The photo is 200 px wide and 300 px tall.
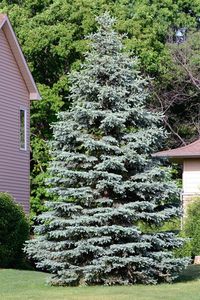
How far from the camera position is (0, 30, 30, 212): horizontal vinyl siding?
84.5 ft

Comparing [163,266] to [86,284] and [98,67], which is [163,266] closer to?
[86,284]

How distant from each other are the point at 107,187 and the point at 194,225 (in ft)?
30.0

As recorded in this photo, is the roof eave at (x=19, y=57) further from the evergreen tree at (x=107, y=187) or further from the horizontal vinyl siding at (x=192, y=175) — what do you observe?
the evergreen tree at (x=107, y=187)

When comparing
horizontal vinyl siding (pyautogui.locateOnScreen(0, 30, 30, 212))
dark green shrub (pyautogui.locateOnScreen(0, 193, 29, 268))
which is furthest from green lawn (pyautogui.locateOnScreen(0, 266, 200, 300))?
horizontal vinyl siding (pyautogui.locateOnScreen(0, 30, 30, 212))

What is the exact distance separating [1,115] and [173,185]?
32.4 feet

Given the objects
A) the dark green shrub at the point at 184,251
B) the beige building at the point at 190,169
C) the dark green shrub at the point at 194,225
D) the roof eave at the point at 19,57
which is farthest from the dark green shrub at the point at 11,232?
the beige building at the point at 190,169

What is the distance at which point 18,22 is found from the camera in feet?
122

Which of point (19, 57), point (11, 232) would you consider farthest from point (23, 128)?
point (11, 232)

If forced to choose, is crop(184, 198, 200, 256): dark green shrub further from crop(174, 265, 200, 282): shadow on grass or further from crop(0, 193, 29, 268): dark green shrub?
crop(0, 193, 29, 268): dark green shrub

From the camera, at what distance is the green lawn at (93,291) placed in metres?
14.5

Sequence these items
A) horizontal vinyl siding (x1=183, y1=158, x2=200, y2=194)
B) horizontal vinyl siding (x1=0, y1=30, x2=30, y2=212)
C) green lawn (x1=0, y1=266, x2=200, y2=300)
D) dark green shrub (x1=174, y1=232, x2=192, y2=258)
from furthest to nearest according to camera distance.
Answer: horizontal vinyl siding (x1=183, y1=158, x2=200, y2=194) → horizontal vinyl siding (x1=0, y1=30, x2=30, y2=212) → dark green shrub (x1=174, y1=232, x2=192, y2=258) → green lawn (x1=0, y1=266, x2=200, y2=300)

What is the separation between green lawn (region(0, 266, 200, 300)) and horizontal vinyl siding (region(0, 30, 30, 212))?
313 inches

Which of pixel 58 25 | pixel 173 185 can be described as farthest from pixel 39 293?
pixel 58 25

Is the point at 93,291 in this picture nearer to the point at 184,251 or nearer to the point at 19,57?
the point at 184,251
